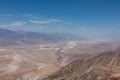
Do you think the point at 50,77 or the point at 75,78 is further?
the point at 50,77

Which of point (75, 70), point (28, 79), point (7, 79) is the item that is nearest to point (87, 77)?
point (75, 70)

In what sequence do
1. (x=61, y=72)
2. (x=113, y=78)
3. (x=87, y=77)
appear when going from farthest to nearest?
(x=61, y=72)
(x=87, y=77)
(x=113, y=78)

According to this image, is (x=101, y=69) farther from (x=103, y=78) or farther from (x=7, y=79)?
(x=7, y=79)

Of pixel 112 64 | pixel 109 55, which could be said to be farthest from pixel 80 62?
pixel 112 64

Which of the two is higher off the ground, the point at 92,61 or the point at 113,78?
the point at 92,61

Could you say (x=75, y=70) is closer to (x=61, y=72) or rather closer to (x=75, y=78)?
(x=61, y=72)

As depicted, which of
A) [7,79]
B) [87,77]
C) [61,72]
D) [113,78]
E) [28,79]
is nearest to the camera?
[113,78]
